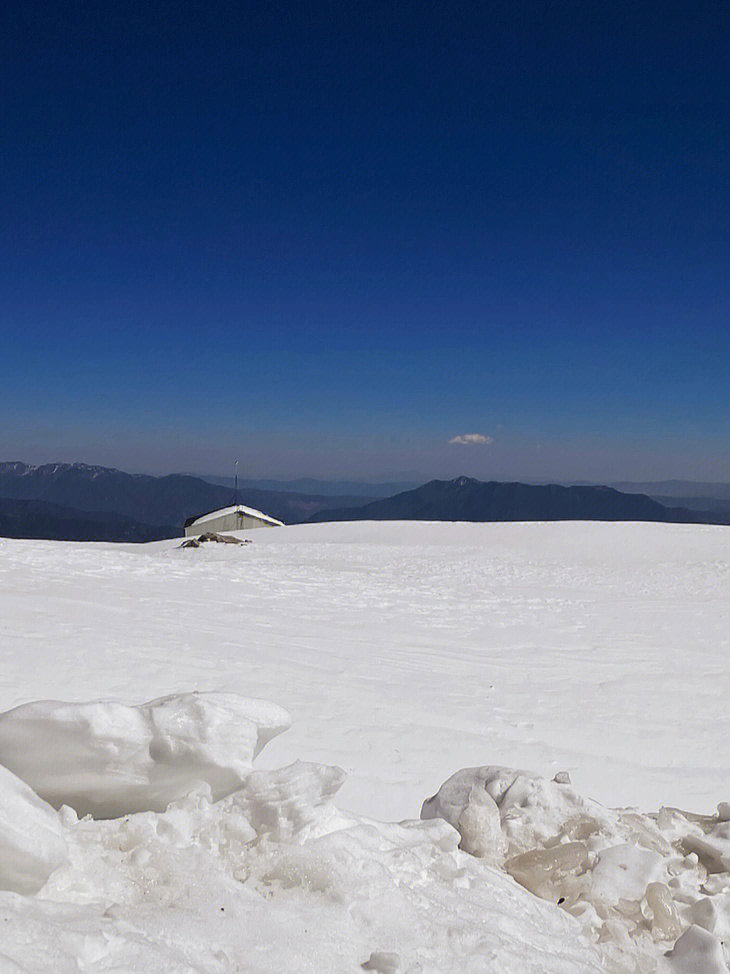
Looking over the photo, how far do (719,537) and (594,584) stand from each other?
1035 centimetres

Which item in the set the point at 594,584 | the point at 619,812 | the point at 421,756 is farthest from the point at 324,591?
the point at 619,812

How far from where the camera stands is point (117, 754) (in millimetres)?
2447

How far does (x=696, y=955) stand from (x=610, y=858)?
49cm

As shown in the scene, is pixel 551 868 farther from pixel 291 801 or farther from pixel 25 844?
pixel 25 844

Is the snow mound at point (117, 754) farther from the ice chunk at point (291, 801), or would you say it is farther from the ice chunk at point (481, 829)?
the ice chunk at point (481, 829)

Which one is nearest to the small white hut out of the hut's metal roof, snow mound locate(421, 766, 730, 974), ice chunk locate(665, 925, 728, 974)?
the hut's metal roof

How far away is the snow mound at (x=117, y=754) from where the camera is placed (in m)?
2.42

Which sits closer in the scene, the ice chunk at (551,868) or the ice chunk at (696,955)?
the ice chunk at (696,955)

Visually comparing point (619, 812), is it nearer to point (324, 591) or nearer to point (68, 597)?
point (68, 597)

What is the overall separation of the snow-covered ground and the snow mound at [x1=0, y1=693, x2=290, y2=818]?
12 cm

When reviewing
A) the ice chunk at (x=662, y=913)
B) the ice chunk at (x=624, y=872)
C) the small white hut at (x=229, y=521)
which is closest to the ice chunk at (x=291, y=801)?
the ice chunk at (x=624, y=872)

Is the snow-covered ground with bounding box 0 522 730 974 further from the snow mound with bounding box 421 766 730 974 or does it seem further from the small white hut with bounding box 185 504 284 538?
the small white hut with bounding box 185 504 284 538

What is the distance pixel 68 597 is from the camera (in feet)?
26.7

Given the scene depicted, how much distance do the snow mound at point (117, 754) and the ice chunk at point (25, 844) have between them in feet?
1.51
